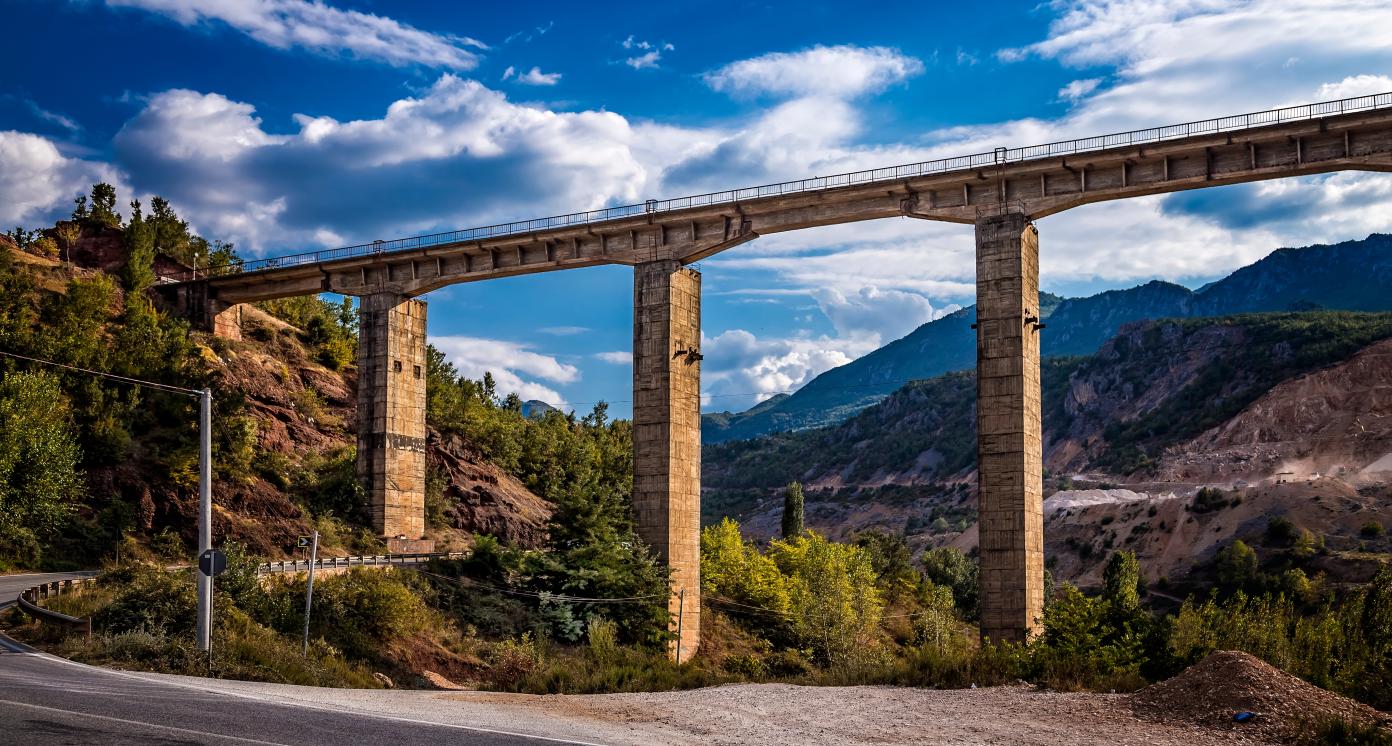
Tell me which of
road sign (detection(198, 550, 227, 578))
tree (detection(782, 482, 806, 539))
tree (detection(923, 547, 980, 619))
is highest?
road sign (detection(198, 550, 227, 578))

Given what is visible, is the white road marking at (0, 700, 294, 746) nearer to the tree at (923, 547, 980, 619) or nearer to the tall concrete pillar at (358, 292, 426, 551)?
the tall concrete pillar at (358, 292, 426, 551)

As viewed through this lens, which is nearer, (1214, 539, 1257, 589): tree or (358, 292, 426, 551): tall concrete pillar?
(358, 292, 426, 551): tall concrete pillar

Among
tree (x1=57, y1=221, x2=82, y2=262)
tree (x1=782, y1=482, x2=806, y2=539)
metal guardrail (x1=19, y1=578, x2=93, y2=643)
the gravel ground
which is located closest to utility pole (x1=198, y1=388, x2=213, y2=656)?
the gravel ground

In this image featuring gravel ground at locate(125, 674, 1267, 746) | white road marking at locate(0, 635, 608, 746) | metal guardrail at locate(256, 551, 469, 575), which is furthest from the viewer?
metal guardrail at locate(256, 551, 469, 575)

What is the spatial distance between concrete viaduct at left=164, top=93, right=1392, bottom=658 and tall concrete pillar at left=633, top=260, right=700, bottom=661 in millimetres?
71

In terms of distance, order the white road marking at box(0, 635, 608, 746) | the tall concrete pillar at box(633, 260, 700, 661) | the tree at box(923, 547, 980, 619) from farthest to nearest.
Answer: the tree at box(923, 547, 980, 619) < the tall concrete pillar at box(633, 260, 700, 661) < the white road marking at box(0, 635, 608, 746)

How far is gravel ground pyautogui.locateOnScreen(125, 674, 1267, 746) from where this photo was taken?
1517 centimetres

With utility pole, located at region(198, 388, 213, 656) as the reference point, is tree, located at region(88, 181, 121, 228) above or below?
above

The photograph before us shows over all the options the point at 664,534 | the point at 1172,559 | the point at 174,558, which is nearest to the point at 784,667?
the point at 664,534

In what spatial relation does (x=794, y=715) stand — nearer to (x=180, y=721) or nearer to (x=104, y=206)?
(x=180, y=721)

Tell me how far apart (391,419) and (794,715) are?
33.6 m

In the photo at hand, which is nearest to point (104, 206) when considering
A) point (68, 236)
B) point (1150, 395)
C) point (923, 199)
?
point (68, 236)

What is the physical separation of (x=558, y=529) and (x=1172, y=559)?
2803 inches

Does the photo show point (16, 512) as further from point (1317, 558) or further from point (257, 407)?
point (1317, 558)
